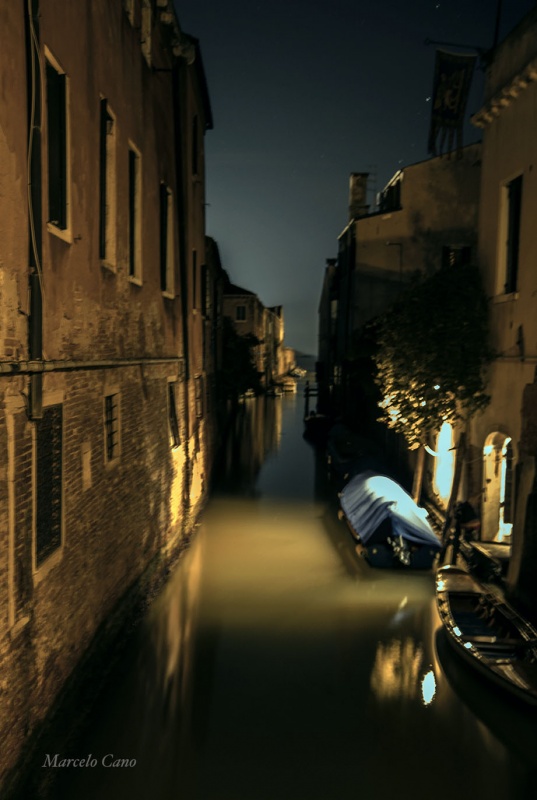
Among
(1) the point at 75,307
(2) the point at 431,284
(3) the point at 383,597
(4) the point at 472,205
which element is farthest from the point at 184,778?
(4) the point at 472,205

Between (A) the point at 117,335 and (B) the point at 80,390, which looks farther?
(A) the point at 117,335

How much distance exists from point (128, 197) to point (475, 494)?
320 inches

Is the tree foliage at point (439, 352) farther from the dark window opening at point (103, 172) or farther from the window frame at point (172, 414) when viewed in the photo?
the dark window opening at point (103, 172)

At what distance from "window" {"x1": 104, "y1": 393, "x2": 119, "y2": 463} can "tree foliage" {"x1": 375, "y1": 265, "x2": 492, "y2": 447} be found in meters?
5.81

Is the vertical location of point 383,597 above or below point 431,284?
below

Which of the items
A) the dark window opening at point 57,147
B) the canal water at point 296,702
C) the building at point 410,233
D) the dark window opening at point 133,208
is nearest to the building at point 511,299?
the canal water at point 296,702

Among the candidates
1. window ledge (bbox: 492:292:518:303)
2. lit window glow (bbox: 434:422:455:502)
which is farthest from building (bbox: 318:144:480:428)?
window ledge (bbox: 492:292:518:303)

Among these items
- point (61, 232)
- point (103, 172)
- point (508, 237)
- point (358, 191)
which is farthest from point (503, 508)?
point (358, 191)

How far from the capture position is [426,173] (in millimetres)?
25547

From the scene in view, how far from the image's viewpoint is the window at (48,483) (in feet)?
21.2

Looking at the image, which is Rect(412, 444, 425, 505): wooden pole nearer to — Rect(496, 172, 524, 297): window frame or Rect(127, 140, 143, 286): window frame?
Rect(496, 172, 524, 297): window frame

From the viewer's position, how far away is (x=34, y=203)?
19.4 ft

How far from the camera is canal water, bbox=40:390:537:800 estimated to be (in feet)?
22.6

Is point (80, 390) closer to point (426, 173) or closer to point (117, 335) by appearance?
point (117, 335)
